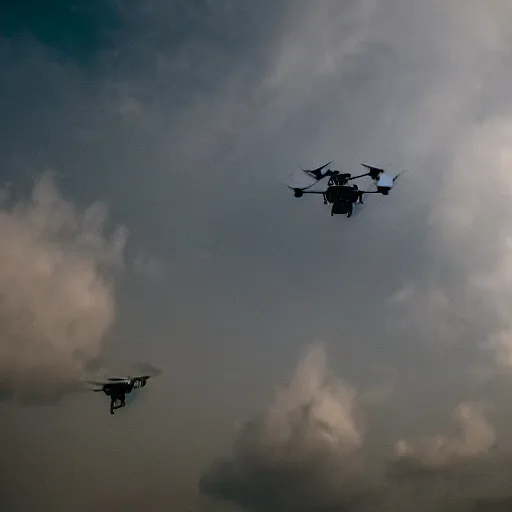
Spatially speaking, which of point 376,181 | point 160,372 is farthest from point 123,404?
point 376,181

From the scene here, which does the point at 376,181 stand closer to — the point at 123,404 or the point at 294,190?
the point at 294,190

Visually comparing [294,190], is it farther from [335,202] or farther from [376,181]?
[376,181]

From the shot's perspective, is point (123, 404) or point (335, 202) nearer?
point (335, 202)

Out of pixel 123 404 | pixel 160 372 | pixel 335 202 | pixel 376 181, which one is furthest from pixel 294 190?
pixel 123 404

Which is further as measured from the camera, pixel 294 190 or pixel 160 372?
pixel 160 372

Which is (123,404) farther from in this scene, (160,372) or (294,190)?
(294,190)

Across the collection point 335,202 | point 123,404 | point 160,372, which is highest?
point 335,202

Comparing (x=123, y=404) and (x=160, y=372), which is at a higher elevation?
(x=160, y=372)

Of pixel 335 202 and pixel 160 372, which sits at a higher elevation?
pixel 335 202
